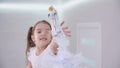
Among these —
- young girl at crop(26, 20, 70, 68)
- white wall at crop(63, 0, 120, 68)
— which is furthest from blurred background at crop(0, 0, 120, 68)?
young girl at crop(26, 20, 70, 68)

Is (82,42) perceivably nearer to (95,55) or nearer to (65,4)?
(95,55)

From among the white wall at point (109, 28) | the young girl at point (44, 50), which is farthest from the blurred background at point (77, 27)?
the young girl at point (44, 50)

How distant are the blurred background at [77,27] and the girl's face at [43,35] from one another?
0.24 m

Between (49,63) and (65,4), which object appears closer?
(49,63)

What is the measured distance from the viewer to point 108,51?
935 mm

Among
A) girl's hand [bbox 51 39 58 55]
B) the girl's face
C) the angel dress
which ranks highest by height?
the girl's face

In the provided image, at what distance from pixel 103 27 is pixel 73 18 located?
7.3 inches

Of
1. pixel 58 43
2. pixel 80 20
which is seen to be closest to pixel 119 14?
pixel 80 20

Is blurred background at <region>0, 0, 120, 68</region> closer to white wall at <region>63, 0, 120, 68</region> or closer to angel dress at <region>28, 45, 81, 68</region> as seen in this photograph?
white wall at <region>63, 0, 120, 68</region>

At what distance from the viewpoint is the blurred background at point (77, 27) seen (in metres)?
0.93

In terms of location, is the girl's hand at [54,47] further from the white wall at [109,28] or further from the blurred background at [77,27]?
the white wall at [109,28]

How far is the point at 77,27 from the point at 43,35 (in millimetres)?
457

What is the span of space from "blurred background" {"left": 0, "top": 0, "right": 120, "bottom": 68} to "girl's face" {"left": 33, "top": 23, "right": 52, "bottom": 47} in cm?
24

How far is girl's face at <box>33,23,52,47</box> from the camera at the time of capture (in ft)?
1.90
